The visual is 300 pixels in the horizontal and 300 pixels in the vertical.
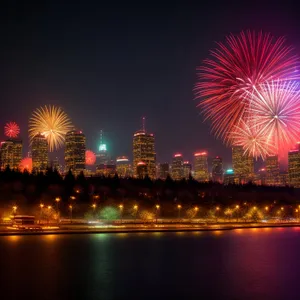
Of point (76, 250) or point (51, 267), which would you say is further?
point (76, 250)

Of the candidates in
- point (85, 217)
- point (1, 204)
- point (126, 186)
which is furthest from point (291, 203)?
point (1, 204)

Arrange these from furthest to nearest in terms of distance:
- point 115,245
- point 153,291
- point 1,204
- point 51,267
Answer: point 1,204
point 115,245
point 51,267
point 153,291

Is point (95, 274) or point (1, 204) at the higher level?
point (1, 204)

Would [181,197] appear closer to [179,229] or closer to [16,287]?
→ [179,229]

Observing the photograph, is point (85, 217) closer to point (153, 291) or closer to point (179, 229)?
point (179, 229)

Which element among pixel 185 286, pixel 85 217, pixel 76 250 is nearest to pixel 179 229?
→ pixel 85 217

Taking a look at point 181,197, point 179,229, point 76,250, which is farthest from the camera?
point 181,197
